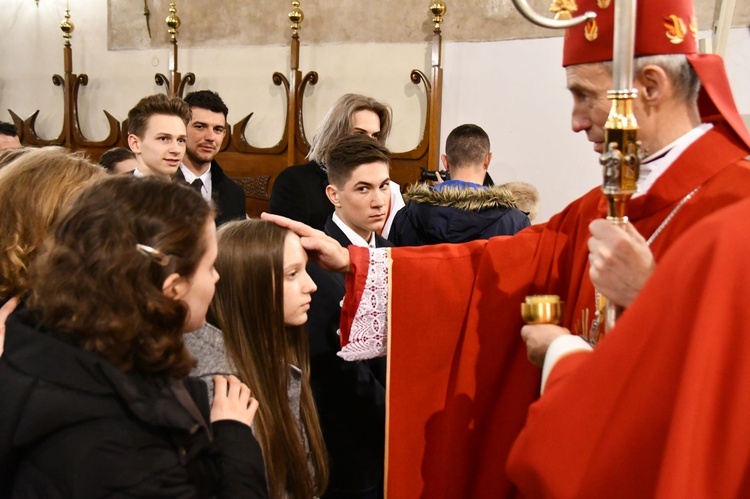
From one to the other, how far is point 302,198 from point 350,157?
0.82 metres

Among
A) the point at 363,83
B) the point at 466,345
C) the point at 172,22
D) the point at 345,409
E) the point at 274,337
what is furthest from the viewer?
the point at 172,22

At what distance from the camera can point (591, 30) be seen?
171 centimetres

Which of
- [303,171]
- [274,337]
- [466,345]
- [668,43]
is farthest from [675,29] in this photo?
[303,171]

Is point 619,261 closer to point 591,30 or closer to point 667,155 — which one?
point 667,155

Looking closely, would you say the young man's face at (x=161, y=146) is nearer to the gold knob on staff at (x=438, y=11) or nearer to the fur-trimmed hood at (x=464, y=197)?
the fur-trimmed hood at (x=464, y=197)

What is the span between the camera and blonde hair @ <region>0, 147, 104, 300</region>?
176 cm

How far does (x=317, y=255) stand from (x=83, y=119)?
5399mm

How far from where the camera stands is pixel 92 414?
125 centimetres

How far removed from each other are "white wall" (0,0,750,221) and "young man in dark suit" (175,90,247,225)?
5.13ft

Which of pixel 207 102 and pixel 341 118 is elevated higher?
pixel 207 102

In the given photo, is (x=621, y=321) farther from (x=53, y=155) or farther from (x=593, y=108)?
(x=53, y=155)

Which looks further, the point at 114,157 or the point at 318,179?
the point at 114,157

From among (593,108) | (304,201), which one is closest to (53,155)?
(593,108)

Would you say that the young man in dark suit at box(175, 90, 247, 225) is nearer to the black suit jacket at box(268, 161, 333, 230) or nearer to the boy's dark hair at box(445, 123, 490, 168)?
the black suit jacket at box(268, 161, 333, 230)
